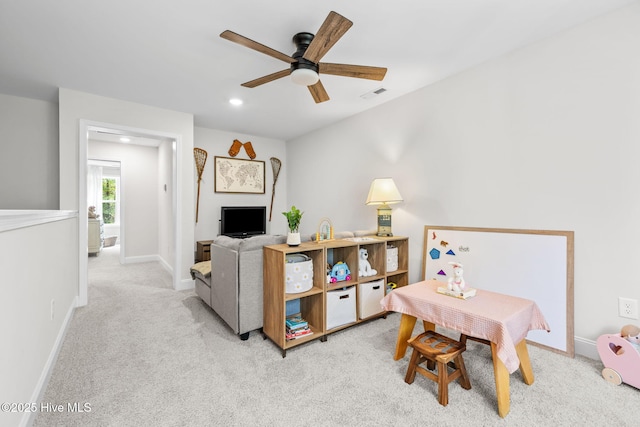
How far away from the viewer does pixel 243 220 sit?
4.82 m

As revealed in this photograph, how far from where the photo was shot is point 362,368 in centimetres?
188

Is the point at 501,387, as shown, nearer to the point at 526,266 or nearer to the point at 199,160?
the point at 526,266

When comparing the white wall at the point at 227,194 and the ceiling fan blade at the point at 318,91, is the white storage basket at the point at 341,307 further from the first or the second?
the white wall at the point at 227,194

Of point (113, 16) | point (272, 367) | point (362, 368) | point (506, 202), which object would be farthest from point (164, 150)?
point (506, 202)

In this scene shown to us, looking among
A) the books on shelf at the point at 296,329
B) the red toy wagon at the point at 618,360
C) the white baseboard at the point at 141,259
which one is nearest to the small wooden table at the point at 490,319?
the red toy wagon at the point at 618,360

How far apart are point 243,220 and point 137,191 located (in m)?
2.48

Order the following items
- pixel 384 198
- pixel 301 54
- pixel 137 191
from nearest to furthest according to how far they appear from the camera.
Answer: pixel 301 54 < pixel 384 198 < pixel 137 191

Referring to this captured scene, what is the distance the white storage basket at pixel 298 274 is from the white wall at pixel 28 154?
3.56m

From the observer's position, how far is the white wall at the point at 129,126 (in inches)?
121

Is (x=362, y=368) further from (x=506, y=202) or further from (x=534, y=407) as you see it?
(x=506, y=202)

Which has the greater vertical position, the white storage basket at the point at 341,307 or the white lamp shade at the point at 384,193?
the white lamp shade at the point at 384,193

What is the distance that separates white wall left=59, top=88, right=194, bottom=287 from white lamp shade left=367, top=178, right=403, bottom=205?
251 cm

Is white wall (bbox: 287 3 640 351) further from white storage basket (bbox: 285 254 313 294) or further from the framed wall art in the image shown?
the framed wall art

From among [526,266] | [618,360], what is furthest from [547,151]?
[618,360]
